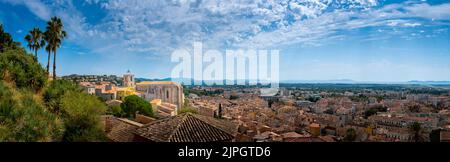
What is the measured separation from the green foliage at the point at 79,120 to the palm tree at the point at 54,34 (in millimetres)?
8493

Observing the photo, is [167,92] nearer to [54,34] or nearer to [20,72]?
[54,34]

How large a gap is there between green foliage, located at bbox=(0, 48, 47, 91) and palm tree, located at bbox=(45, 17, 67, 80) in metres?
6.94

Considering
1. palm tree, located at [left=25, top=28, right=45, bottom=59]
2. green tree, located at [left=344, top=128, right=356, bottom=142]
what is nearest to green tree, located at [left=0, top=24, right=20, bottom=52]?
palm tree, located at [left=25, top=28, right=45, bottom=59]

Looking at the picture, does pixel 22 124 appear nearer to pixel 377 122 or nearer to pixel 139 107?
pixel 139 107

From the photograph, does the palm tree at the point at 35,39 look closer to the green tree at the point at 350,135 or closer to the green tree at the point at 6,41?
→ the green tree at the point at 6,41

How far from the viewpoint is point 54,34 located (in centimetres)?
2253

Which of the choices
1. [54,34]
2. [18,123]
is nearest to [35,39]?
[54,34]

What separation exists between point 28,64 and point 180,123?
33.1 feet

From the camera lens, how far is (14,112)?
7848 mm

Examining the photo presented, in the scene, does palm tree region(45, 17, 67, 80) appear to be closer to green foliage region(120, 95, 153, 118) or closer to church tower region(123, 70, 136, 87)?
green foliage region(120, 95, 153, 118)

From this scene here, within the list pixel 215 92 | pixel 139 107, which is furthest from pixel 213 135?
pixel 215 92

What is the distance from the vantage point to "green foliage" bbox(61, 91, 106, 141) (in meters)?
13.9
